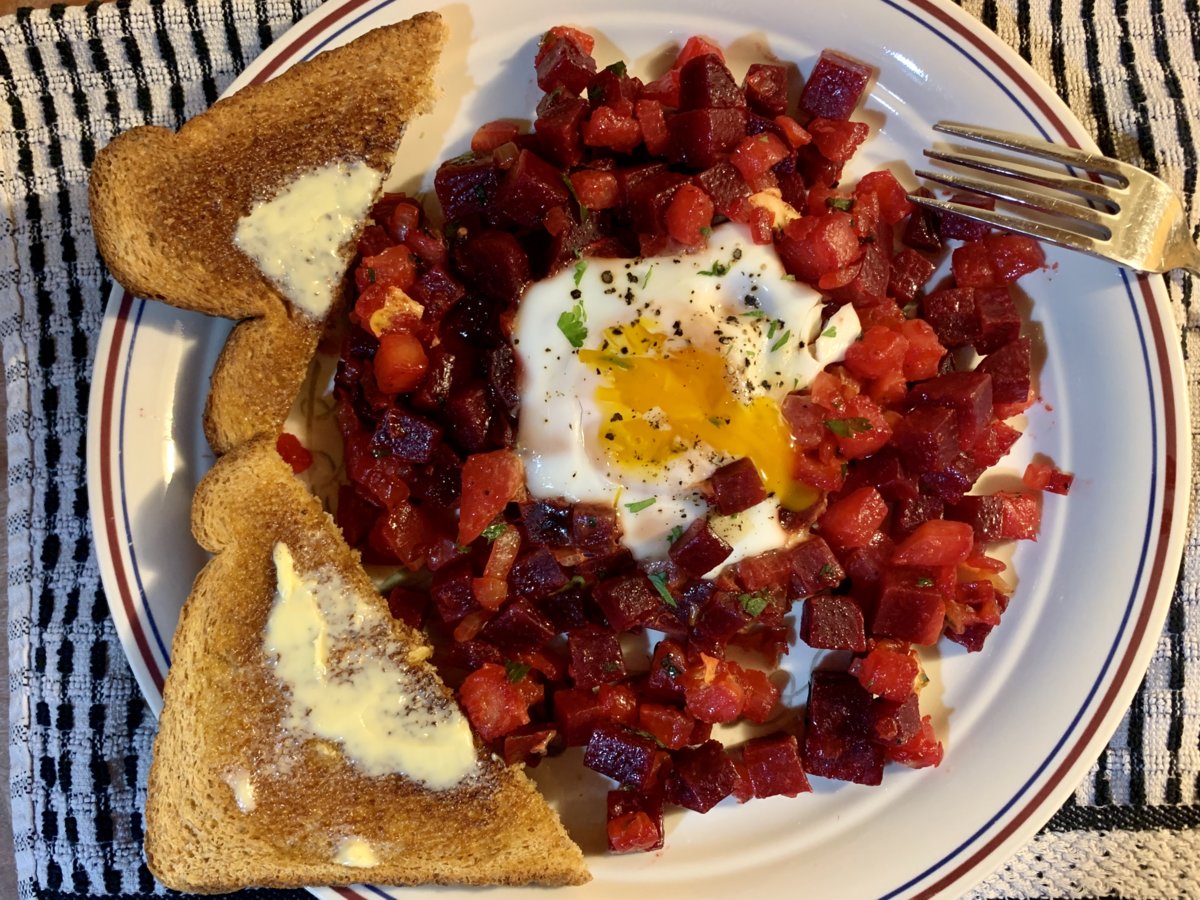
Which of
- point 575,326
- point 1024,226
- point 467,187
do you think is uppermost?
point 467,187

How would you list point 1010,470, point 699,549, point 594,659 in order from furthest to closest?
point 1010,470 → point 594,659 → point 699,549

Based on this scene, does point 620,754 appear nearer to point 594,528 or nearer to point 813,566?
point 594,528

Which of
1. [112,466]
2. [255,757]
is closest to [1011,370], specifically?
[255,757]

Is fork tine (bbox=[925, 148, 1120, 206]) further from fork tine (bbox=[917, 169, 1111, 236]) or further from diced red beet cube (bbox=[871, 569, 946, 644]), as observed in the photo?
diced red beet cube (bbox=[871, 569, 946, 644])

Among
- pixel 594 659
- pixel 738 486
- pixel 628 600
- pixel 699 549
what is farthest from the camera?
pixel 594 659

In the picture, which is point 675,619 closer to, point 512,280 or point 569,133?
point 512,280

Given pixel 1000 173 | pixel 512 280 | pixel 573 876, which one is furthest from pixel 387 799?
pixel 1000 173

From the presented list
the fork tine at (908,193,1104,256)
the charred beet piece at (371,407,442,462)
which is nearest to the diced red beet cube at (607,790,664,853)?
the charred beet piece at (371,407,442,462)
